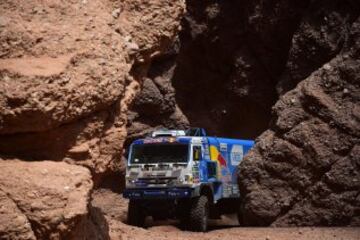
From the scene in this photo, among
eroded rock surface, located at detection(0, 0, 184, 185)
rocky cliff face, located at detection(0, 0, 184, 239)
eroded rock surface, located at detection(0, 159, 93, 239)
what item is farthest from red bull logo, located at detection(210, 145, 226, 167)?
eroded rock surface, located at detection(0, 159, 93, 239)

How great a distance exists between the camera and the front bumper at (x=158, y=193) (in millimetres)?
13945

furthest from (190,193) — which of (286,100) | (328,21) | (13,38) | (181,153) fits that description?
(13,38)

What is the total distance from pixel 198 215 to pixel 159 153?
6.05ft

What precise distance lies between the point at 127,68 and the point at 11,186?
143 centimetres

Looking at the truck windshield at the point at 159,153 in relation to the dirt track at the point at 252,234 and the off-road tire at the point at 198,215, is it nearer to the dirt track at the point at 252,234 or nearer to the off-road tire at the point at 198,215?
the off-road tire at the point at 198,215

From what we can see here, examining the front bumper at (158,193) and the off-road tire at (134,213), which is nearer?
the front bumper at (158,193)

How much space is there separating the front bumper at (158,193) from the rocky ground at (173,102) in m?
0.91

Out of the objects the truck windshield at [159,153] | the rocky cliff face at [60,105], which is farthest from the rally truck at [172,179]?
the rocky cliff face at [60,105]

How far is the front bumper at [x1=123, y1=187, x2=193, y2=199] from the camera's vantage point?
13.9m

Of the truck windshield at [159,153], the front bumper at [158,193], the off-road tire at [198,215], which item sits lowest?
the off-road tire at [198,215]

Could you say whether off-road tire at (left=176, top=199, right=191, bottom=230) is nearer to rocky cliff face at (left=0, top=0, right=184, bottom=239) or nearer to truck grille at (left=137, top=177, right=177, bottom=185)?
truck grille at (left=137, top=177, right=177, bottom=185)

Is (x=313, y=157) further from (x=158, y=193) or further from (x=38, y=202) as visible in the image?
(x=38, y=202)

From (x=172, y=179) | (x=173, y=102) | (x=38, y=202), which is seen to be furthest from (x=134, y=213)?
(x=38, y=202)

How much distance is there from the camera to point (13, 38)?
4.18 metres
